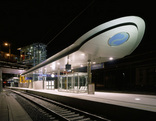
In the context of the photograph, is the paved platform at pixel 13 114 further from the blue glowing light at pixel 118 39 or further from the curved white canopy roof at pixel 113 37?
the blue glowing light at pixel 118 39

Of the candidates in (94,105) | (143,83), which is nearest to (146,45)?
(143,83)

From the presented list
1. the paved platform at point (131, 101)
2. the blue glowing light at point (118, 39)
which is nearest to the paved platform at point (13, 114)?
the paved platform at point (131, 101)

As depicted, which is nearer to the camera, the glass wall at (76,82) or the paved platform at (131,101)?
the paved platform at (131,101)

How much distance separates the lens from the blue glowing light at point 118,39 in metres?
9.31

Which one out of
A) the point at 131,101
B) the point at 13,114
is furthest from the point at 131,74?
the point at 13,114

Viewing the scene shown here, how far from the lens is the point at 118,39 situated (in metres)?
9.80

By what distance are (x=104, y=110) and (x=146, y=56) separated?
8520 mm

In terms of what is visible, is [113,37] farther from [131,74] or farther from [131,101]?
[131,74]

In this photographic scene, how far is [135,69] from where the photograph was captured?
1391 cm

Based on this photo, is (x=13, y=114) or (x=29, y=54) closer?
(x=13, y=114)

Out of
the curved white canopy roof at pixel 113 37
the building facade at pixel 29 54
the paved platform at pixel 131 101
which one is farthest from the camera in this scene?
the building facade at pixel 29 54

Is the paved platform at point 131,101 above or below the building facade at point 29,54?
below

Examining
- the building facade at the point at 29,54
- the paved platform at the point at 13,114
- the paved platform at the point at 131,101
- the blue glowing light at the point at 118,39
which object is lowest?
the paved platform at the point at 13,114

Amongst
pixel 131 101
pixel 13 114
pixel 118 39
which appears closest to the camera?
pixel 13 114
